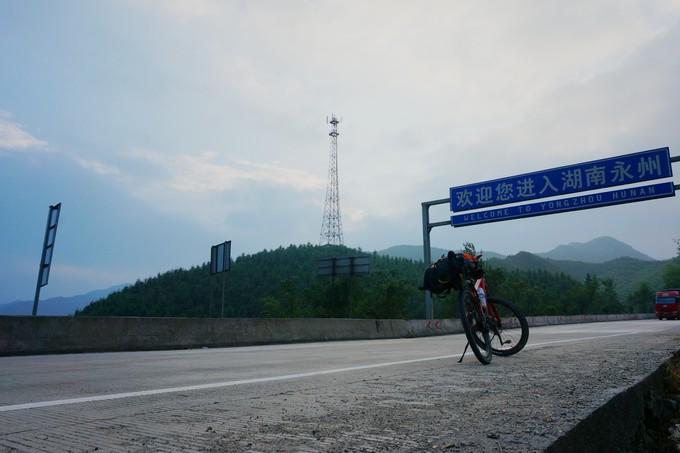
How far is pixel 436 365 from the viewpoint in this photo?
5.32 m

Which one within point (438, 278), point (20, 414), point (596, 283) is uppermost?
point (596, 283)

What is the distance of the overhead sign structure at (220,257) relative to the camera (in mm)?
21922

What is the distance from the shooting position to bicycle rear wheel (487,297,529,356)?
599 cm

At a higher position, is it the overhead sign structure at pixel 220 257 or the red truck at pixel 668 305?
the overhead sign structure at pixel 220 257

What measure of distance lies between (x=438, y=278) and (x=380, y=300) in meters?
95.2

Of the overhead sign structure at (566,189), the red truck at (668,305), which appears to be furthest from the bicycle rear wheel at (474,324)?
the red truck at (668,305)

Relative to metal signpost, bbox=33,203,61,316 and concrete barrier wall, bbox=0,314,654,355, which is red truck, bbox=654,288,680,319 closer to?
concrete barrier wall, bbox=0,314,654,355

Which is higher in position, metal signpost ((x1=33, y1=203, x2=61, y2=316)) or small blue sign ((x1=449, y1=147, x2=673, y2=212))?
small blue sign ((x1=449, y1=147, x2=673, y2=212))

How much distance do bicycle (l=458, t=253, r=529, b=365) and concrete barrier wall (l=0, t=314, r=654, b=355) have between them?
283 inches

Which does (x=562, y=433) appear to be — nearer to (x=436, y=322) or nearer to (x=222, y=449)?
(x=222, y=449)

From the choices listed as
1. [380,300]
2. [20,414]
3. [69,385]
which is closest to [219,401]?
[20,414]

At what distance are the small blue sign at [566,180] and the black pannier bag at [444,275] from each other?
15975 millimetres

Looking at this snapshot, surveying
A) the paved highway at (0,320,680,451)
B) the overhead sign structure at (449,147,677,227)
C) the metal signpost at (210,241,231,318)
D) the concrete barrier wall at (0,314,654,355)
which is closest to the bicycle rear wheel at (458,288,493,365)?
the paved highway at (0,320,680,451)

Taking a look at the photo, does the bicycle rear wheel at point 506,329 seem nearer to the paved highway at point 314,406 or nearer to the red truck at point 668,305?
the paved highway at point 314,406
